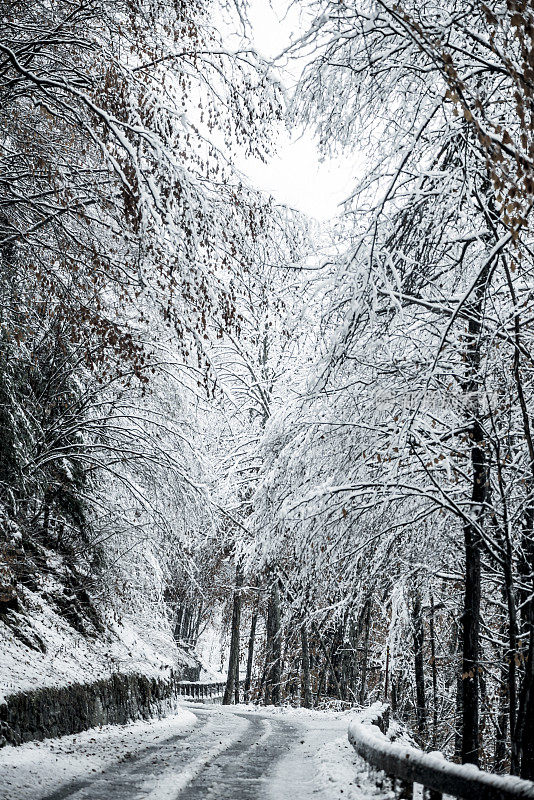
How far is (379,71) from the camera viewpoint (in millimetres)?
6238

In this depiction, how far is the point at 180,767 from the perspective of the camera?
8.39 m

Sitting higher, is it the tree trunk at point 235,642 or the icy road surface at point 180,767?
the tree trunk at point 235,642

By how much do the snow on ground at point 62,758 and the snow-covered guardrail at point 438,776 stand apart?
10.3 feet

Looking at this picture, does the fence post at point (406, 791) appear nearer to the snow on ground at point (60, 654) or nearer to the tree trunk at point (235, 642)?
the snow on ground at point (60, 654)

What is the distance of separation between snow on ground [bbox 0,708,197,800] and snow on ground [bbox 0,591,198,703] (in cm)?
75

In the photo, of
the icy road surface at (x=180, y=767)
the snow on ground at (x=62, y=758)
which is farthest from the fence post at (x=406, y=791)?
the snow on ground at (x=62, y=758)

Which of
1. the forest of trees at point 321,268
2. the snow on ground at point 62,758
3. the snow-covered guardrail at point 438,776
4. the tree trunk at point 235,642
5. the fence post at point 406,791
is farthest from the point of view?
the tree trunk at point 235,642

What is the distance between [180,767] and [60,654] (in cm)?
362

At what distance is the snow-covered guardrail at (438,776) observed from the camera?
3.54 meters

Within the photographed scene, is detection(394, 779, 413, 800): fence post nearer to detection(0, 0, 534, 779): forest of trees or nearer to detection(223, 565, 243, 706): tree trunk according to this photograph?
detection(0, 0, 534, 779): forest of trees

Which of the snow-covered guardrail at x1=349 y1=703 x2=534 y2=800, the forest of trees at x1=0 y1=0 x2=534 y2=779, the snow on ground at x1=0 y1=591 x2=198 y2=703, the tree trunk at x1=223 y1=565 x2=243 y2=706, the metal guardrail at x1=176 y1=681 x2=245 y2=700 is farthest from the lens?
the metal guardrail at x1=176 y1=681 x2=245 y2=700

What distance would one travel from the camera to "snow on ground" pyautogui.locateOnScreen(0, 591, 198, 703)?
30.0 feet

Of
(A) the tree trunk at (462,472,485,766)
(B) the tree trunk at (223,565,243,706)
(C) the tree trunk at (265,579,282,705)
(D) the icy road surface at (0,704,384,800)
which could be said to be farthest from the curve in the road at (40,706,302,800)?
(B) the tree trunk at (223,565,243,706)

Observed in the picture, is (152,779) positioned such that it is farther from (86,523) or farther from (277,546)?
(86,523)
